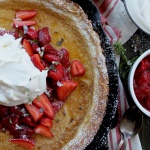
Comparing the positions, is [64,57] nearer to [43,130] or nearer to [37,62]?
[37,62]

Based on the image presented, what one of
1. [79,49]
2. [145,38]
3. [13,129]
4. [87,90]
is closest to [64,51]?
[79,49]

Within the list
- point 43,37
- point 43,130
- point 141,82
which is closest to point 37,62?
point 43,37

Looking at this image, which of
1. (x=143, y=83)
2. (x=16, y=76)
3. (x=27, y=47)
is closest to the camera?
(x=16, y=76)

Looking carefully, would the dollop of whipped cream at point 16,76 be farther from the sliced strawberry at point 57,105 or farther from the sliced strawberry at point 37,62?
the sliced strawberry at point 57,105

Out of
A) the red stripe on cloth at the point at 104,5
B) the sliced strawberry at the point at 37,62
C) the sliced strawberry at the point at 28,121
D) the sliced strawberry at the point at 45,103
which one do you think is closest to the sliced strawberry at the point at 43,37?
the sliced strawberry at the point at 37,62

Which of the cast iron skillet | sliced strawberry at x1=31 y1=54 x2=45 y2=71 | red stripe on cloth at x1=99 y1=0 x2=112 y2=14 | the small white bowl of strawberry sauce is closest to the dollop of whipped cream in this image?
sliced strawberry at x1=31 y1=54 x2=45 y2=71

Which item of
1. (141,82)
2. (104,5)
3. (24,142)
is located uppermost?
(104,5)

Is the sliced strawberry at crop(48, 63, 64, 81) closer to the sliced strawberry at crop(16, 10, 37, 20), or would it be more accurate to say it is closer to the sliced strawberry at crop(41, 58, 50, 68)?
the sliced strawberry at crop(41, 58, 50, 68)
